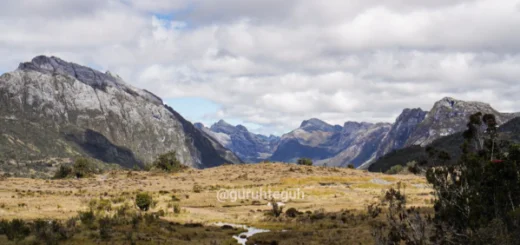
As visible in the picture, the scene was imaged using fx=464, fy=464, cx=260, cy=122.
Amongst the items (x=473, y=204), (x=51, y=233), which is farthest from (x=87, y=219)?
(x=473, y=204)

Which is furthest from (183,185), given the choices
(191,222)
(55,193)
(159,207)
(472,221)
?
(472,221)

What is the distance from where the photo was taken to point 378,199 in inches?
2908

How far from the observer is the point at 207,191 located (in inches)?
3565

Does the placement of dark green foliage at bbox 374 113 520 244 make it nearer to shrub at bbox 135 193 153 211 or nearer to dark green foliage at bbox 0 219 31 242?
dark green foliage at bbox 0 219 31 242

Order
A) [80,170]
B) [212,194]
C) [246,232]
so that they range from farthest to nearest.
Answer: [80,170] < [212,194] < [246,232]

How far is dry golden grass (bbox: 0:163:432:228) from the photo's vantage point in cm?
5972

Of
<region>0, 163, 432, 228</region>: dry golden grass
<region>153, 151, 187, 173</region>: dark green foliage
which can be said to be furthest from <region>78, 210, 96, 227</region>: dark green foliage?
<region>153, 151, 187, 173</region>: dark green foliage

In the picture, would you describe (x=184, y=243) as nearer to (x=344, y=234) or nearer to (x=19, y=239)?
(x=19, y=239)

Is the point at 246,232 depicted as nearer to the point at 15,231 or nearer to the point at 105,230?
the point at 105,230

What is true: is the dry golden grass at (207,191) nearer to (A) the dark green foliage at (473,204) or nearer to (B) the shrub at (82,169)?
(B) the shrub at (82,169)

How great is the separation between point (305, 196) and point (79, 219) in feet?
142

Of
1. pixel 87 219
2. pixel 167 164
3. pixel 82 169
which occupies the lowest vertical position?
pixel 87 219

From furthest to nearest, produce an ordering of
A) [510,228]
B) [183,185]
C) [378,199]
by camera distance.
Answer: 1. [183,185]
2. [378,199]
3. [510,228]

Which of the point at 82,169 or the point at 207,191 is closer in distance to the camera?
the point at 207,191
